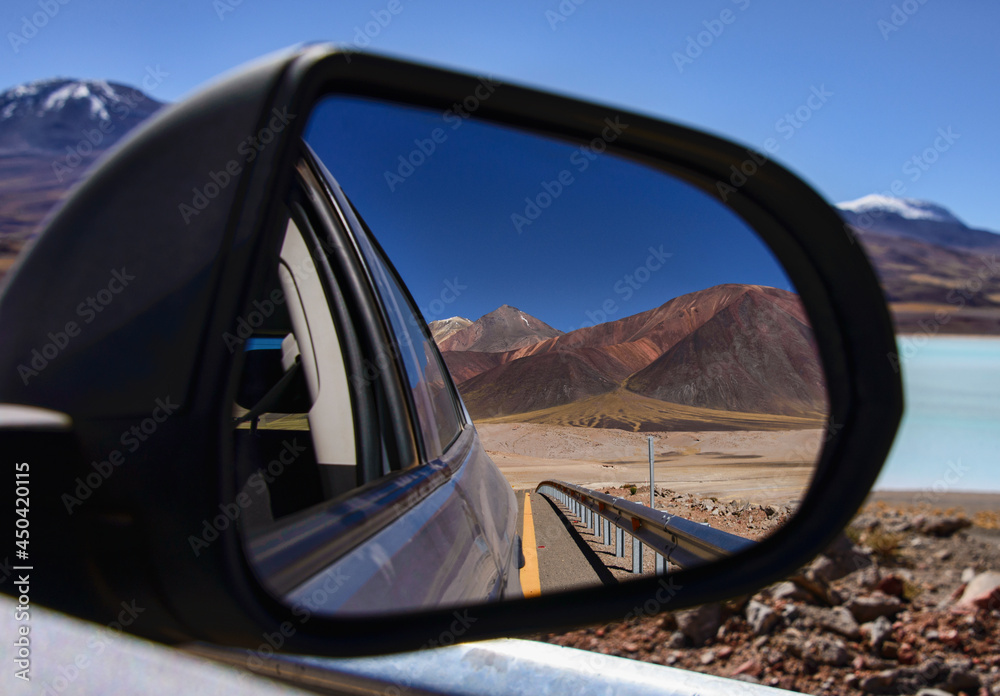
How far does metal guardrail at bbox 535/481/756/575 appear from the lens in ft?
8.92

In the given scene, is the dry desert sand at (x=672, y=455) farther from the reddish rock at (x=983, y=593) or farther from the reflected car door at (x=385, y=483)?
the reddish rock at (x=983, y=593)

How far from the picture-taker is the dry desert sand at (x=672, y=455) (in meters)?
1.75

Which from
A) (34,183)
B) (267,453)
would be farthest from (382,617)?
(34,183)

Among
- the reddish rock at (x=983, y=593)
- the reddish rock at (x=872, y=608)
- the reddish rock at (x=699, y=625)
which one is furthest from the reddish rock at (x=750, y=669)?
the reddish rock at (x=983, y=593)

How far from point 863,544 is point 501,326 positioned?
5.43m

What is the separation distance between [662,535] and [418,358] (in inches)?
107

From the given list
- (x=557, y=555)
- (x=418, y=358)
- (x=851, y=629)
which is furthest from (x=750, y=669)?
(x=418, y=358)

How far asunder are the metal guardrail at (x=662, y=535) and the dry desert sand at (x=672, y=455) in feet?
0.66

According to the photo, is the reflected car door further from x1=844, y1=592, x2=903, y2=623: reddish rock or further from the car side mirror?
x1=844, y1=592, x2=903, y2=623: reddish rock

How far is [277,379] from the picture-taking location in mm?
1957

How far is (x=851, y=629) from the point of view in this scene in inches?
183

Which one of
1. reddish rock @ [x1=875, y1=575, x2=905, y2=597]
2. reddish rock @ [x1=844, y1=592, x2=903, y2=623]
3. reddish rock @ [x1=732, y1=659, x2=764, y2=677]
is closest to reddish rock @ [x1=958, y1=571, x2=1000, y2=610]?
reddish rock @ [x1=875, y1=575, x2=905, y2=597]

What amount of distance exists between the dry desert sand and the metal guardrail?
0.20m

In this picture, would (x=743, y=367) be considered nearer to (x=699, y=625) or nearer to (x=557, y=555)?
(x=699, y=625)
